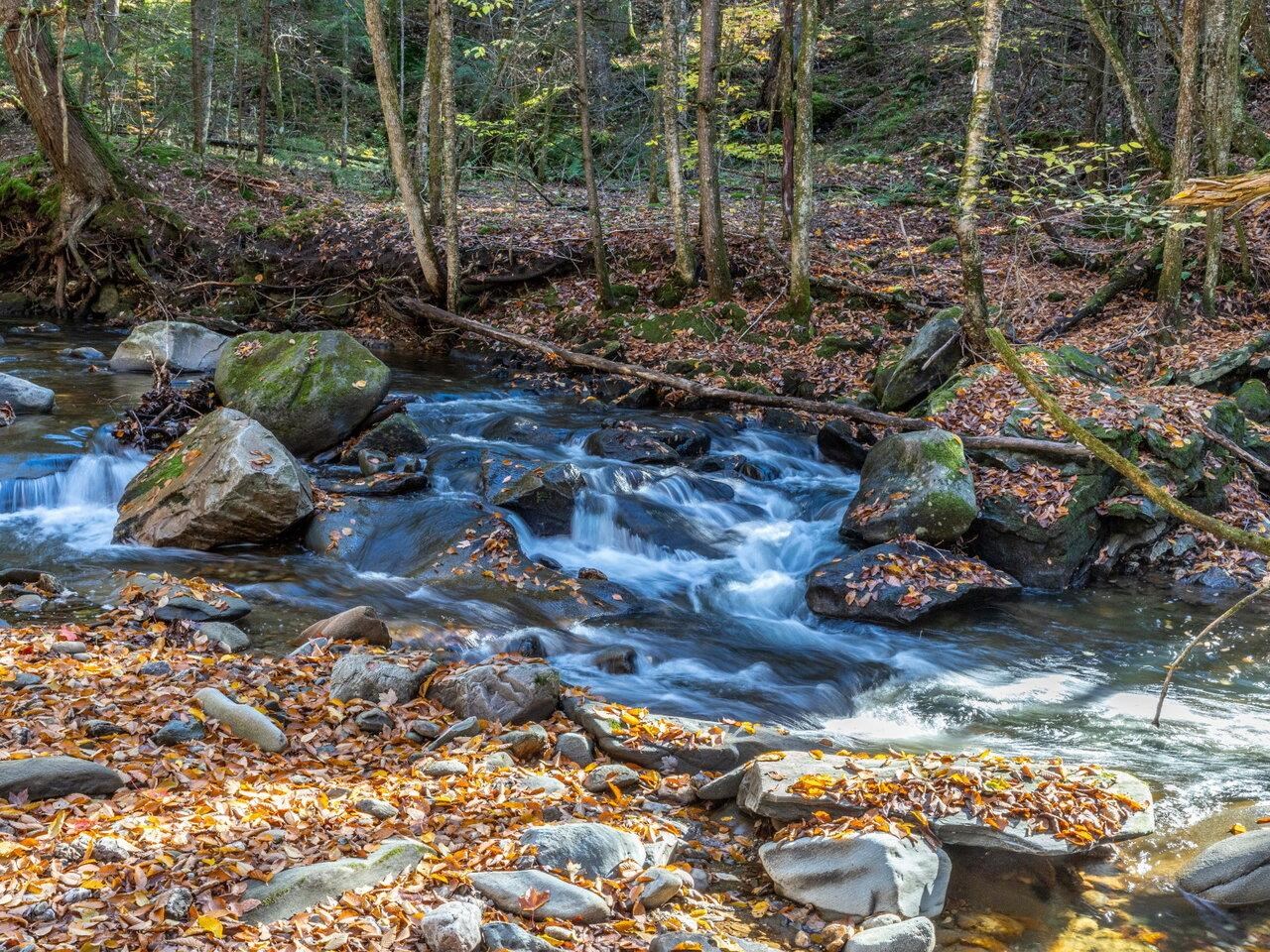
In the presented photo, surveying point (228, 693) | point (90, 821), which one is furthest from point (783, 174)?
point (90, 821)

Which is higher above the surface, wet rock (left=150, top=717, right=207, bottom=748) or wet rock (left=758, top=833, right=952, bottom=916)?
wet rock (left=150, top=717, right=207, bottom=748)

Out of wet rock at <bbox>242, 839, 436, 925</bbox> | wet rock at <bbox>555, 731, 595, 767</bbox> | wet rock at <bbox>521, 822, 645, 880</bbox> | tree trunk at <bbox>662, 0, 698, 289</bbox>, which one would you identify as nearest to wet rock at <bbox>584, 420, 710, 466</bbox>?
tree trunk at <bbox>662, 0, 698, 289</bbox>

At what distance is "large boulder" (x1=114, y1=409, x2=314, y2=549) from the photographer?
26.6 ft

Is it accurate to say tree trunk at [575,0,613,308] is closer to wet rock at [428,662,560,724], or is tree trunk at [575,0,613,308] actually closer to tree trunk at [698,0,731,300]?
tree trunk at [698,0,731,300]

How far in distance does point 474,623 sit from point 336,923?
13.4 ft

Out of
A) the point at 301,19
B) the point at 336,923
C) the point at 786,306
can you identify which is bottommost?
the point at 336,923

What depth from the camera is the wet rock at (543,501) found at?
9578mm

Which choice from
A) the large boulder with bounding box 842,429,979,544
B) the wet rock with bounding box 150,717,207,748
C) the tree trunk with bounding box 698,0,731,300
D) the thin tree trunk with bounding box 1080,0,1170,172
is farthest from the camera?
the tree trunk with bounding box 698,0,731,300

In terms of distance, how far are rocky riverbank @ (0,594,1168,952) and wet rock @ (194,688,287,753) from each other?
1 centimetres

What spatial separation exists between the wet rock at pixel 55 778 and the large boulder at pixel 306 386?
259 inches

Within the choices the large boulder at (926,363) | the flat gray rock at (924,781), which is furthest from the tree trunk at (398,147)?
the flat gray rock at (924,781)

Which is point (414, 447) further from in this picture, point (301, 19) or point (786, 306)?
point (301, 19)

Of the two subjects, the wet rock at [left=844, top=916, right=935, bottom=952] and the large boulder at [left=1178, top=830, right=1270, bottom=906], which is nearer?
the wet rock at [left=844, top=916, right=935, bottom=952]

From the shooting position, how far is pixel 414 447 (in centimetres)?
1094
